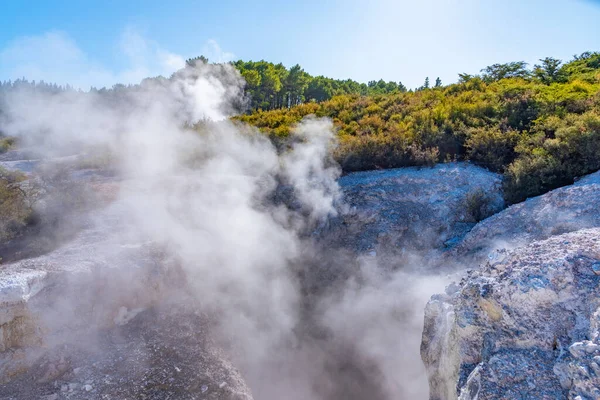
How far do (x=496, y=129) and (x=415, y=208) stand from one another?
308 centimetres

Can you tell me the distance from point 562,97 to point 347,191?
221 inches

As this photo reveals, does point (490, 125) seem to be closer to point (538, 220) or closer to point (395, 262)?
point (538, 220)

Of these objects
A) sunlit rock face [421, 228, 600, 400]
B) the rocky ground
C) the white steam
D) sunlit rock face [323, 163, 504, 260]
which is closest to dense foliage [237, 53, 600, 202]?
sunlit rock face [323, 163, 504, 260]

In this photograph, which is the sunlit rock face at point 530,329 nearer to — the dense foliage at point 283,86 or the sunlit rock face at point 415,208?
the sunlit rock face at point 415,208

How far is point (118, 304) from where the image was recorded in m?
4.97

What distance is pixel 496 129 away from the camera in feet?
26.9

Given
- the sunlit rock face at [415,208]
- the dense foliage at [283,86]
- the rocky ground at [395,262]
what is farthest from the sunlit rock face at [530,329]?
the dense foliage at [283,86]

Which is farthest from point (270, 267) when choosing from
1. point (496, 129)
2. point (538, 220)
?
point (496, 129)

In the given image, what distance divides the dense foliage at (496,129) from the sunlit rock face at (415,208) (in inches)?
16.8

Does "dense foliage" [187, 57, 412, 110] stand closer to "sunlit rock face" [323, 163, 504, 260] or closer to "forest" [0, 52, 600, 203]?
"forest" [0, 52, 600, 203]

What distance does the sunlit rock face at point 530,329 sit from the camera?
8.76ft

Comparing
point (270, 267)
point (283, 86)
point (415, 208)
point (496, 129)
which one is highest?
point (283, 86)

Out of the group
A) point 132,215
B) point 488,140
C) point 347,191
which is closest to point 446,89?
point 488,140

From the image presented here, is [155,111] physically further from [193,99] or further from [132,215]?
[132,215]
